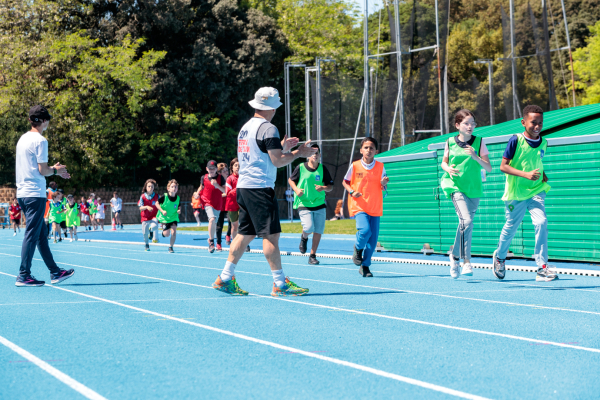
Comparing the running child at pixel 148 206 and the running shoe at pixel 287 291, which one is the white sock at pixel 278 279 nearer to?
the running shoe at pixel 287 291

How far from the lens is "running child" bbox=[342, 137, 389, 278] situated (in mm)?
10422

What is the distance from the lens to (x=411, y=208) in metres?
14.8

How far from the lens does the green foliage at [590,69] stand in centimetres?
4491

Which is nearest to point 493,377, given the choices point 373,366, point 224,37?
point 373,366

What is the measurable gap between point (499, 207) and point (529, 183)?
3.75 m

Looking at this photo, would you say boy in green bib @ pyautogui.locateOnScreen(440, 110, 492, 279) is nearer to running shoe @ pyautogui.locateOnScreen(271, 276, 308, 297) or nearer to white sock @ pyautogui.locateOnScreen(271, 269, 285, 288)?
running shoe @ pyautogui.locateOnScreen(271, 276, 308, 297)

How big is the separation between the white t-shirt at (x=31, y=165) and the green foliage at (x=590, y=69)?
4107 cm

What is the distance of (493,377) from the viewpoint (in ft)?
14.5

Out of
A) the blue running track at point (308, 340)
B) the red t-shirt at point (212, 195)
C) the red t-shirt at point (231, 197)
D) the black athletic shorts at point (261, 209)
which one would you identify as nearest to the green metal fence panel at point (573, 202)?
the blue running track at point (308, 340)

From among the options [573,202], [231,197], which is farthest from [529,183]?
[231,197]

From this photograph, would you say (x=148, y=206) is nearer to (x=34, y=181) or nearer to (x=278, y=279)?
(x=34, y=181)

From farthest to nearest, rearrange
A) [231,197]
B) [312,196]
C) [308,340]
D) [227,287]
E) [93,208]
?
[93,208] < [231,197] < [312,196] < [227,287] < [308,340]

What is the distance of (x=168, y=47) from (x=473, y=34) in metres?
18.6

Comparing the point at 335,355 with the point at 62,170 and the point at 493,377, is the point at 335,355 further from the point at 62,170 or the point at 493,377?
the point at 62,170
